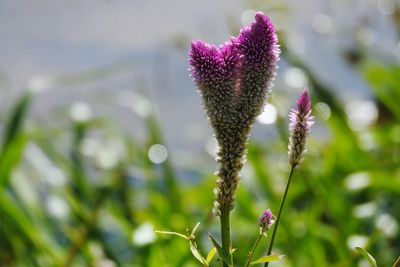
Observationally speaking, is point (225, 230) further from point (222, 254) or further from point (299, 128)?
point (299, 128)

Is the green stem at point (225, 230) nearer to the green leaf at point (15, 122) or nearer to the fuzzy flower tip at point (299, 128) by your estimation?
the fuzzy flower tip at point (299, 128)

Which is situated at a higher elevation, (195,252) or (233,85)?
(233,85)

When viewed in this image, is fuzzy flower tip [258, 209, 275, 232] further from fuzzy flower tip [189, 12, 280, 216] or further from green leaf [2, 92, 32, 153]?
green leaf [2, 92, 32, 153]

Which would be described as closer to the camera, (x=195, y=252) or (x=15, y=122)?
(x=195, y=252)

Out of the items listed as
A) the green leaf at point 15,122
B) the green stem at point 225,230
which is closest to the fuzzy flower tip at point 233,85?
the green stem at point 225,230

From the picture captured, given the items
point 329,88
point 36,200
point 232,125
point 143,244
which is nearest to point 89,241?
point 36,200

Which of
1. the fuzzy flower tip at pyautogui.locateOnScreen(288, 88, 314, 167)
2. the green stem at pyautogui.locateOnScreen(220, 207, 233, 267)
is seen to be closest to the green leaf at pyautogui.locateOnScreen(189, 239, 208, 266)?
the green stem at pyautogui.locateOnScreen(220, 207, 233, 267)

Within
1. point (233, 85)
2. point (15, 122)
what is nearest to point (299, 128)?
point (233, 85)

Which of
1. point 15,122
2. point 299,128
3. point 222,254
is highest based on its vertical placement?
point 15,122
